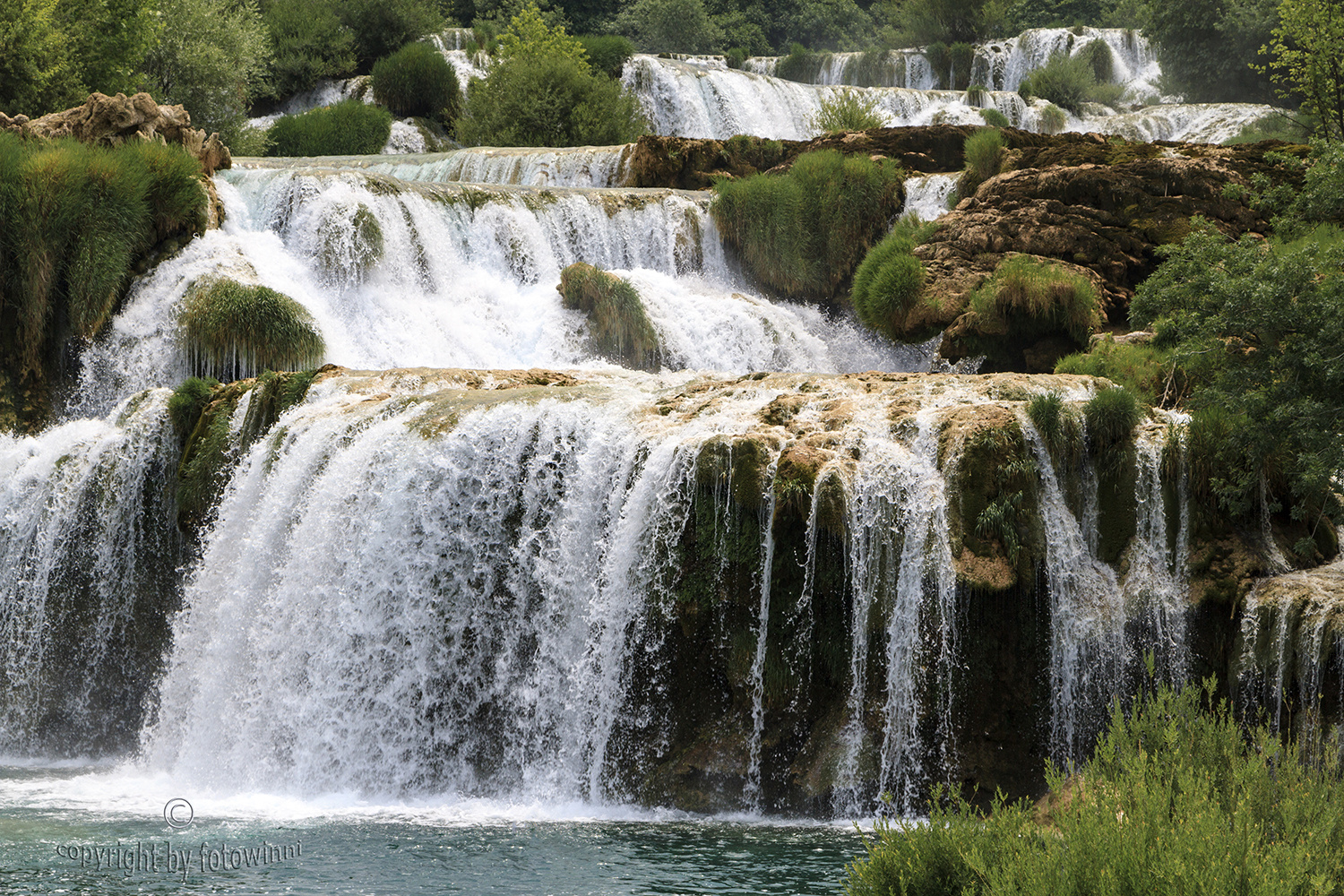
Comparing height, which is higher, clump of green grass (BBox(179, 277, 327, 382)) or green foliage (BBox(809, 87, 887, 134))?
green foliage (BBox(809, 87, 887, 134))

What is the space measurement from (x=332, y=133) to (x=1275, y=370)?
21.9 m

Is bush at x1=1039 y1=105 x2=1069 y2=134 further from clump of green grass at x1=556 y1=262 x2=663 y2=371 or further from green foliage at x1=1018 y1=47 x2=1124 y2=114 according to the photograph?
clump of green grass at x1=556 y1=262 x2=663 y2=371

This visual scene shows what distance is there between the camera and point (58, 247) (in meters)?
14.0

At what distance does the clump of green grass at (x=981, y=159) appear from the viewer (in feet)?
56.0

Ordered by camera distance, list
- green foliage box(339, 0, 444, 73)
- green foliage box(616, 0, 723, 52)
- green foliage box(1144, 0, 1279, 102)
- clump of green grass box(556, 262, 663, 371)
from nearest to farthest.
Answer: clump of green grass box(556, 262, 663, 371)
green foliage box(1144, 0, 1279, 102)
green foliage box(339, 0, 444, 73)
green foliage box(616, 0, 723, 52)

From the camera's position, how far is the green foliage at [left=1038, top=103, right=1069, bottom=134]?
87.9 feet

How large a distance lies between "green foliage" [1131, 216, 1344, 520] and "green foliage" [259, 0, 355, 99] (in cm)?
2669

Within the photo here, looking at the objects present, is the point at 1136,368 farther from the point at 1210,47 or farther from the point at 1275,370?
the point at 1210,47

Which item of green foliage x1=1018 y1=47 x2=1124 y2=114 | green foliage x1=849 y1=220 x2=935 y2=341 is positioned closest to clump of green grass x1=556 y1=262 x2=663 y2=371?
green foliage x1=849 y1=220 x2=935 y2=341

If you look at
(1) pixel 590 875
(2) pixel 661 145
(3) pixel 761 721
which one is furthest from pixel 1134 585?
(2) pixel 661 145

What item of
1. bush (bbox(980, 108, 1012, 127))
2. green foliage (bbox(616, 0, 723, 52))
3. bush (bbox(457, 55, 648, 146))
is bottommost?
bush (bbox(980, 108, 1012, 127))

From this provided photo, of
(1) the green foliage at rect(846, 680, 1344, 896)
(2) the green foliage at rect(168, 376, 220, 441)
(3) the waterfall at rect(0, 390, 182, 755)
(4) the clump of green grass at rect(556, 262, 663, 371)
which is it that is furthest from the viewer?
(4) the clump of green grass at rect(556, 262, 663, 371)

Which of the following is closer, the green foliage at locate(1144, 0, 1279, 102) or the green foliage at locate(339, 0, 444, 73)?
the green foliage at locate(1144, 0, 1279, 102)

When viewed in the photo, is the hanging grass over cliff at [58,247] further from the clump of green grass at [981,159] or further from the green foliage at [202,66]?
the clump of green grass at [981,159]
